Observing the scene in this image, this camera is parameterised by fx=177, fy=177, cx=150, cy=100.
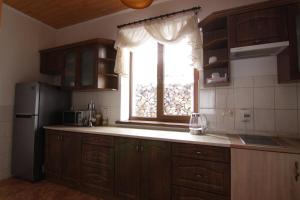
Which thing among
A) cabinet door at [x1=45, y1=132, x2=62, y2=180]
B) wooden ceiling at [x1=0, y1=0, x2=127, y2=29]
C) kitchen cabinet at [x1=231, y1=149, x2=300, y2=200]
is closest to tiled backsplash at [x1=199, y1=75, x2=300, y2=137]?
kitchen cabinet at [x1=231, y1=149, x2=300, y2=200]

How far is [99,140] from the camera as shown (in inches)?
84.7

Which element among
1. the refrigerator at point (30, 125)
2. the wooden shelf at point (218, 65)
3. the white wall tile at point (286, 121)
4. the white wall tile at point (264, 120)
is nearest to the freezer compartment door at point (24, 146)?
the refrigerator at point (30, 125)

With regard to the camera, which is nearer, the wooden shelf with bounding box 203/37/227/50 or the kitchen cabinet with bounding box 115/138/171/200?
the kitchen cabinet with bounding box 115/138/171/200

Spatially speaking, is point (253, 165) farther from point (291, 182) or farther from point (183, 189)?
point (183, 189)

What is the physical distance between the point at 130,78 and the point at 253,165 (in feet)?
6.70

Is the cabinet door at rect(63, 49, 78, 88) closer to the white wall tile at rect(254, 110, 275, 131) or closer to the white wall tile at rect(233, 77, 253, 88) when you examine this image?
the white wall tile at rect(233, 77, 253, 88)

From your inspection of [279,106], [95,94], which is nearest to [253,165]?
[279,106]

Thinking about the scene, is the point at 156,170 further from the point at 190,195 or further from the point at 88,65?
the point at 88,65

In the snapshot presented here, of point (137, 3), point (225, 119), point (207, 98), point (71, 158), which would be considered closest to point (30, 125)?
point (71, 158)

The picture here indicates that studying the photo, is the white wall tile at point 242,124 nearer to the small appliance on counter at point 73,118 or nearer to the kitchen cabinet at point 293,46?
the kitchen cabinet at point 293,46

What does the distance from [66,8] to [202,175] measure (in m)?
2.94

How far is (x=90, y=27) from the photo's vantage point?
3.08m

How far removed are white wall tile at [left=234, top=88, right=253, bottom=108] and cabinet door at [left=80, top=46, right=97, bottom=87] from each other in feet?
6.23

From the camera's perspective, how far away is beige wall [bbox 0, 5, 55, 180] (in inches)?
105
